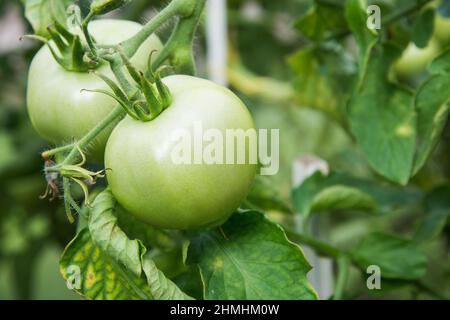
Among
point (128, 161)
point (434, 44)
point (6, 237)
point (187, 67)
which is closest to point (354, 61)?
point (434, 44)

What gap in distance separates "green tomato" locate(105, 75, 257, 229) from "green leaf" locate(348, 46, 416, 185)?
0.22 metres

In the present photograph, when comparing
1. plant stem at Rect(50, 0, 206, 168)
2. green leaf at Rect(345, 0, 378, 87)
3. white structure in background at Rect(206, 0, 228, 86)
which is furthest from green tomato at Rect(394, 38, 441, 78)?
plant stem at Rect(50, 0, 206, 168)

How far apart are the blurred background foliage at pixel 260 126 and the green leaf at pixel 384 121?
231mm

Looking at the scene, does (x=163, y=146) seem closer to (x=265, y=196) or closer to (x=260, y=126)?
(x=265, y=196)

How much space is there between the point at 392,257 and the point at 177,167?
354 millimetres

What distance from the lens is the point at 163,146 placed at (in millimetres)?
539

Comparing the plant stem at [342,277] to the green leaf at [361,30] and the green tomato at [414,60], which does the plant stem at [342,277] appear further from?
the green tomato at [414,60]

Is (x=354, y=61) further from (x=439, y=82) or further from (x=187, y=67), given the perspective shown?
(x=187, y=67)

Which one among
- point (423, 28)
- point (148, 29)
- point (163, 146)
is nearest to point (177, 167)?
point (163, 146)

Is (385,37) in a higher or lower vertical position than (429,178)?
higher

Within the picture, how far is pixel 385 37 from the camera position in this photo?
88 centimetres

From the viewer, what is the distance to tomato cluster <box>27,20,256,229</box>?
1.79 ft
